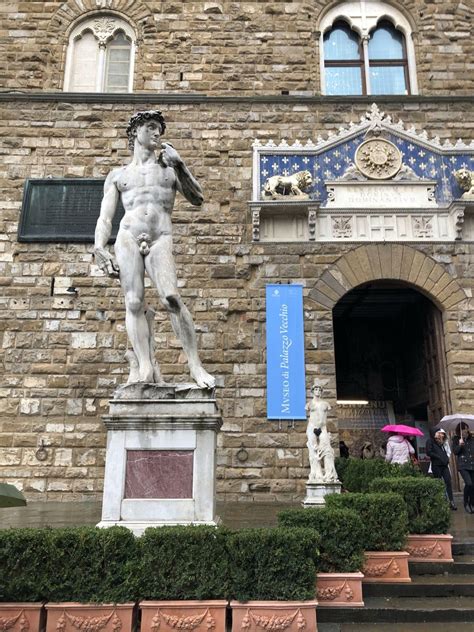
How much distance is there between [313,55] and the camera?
12930mm

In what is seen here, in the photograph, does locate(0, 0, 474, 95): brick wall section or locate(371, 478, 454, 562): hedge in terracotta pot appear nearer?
locate(371, 478, 454, 562): hedge in terracotta pot

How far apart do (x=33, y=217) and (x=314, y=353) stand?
629cm

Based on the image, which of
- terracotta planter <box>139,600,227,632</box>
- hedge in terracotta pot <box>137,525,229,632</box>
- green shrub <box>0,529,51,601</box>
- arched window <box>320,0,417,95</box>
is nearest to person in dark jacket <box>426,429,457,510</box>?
hedge in terracotta pot <box>137,525,229,632</box>

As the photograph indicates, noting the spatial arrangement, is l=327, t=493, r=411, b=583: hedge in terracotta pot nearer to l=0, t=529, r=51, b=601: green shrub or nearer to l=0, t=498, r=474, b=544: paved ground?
l=0, t=498, r=474, b=544: paved ground

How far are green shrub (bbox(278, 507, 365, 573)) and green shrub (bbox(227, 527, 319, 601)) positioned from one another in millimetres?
429

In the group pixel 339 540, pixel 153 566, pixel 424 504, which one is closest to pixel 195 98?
pixel 424 504

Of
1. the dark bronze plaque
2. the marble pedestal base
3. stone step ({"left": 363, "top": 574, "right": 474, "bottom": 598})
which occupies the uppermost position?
the dark bronze plaque

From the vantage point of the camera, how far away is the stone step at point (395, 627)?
439 cm

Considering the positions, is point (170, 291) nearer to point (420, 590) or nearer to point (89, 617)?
point (89, 617)

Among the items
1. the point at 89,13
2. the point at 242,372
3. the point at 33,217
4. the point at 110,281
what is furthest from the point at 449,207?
the point at 89,13

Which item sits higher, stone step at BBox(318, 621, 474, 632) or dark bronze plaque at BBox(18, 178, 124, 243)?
dark bronze plaque at BBox(18, 178, 124, 243)

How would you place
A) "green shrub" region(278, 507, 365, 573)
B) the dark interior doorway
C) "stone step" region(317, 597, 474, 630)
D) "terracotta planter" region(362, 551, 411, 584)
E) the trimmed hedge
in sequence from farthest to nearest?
1. the dark interior doorway
2. "terracotta planter" region(362, 551, 411, 584)
3. "green shrub" region(278, 507, 365, 573)
4. "stone step" region(317, 597, 474, 630)
5. the trimmed hedge

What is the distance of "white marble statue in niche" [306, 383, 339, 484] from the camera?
820 cm

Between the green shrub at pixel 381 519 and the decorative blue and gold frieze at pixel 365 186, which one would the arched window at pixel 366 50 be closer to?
the decorative blue and gold frieze at pixel 365 186
